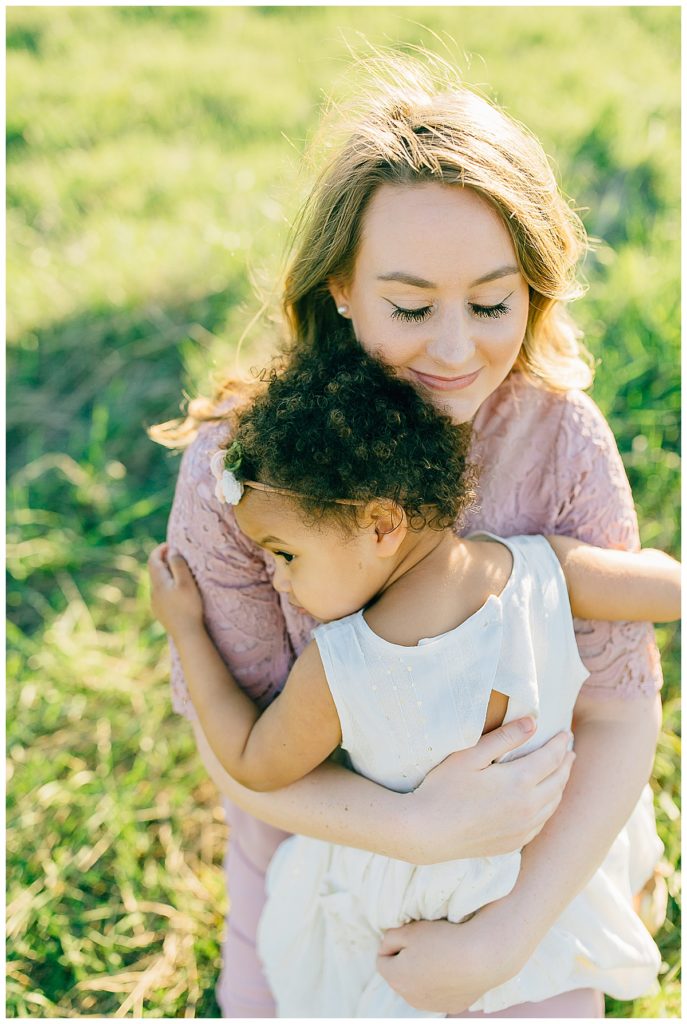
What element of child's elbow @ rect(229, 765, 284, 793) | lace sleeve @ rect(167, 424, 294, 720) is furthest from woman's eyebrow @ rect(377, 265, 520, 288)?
child's elbow @ rect(229, 765, 284, 793)

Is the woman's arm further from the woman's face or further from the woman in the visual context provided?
the woman's face

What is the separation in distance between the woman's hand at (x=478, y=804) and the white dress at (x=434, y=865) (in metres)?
0.04

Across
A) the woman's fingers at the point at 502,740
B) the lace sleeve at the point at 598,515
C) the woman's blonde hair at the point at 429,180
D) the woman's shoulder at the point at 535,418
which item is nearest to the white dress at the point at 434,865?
the woman's fingers at the point at 502,740

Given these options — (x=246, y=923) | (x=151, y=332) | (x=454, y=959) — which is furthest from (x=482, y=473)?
(x=151, y=332)

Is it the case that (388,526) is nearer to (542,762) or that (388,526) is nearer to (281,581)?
(281,581)

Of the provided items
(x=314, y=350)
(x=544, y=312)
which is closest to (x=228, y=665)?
(x=314, y=350)

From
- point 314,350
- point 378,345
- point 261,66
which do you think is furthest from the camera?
point 261,66

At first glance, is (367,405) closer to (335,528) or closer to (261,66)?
(335,528)

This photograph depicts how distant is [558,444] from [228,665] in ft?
2.66

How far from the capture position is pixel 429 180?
1.73m

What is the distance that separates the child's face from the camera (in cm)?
172

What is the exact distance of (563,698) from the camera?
192cm

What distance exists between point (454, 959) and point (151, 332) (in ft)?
9.37

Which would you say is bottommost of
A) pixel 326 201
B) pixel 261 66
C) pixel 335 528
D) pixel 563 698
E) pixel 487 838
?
pixel 487 838
